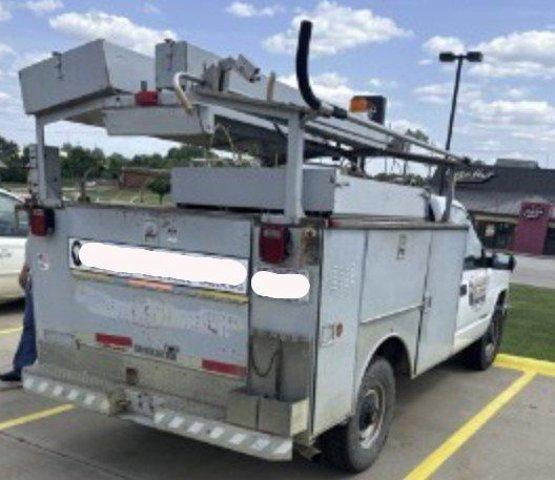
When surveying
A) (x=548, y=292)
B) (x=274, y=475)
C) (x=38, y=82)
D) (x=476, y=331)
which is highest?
(x=38, y=82)

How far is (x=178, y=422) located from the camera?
156 inches

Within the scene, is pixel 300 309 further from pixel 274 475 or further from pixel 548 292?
pixel 548 292

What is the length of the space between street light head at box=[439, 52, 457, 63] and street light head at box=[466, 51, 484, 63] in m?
0.41

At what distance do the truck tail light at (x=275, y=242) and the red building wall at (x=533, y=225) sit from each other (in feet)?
146

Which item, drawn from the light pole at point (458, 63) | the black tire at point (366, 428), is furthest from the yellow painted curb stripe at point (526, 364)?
the light pole at point (458, 63)

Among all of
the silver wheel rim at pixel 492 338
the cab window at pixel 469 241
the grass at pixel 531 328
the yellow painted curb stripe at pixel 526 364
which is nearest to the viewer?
the cab window at pixel 469 241

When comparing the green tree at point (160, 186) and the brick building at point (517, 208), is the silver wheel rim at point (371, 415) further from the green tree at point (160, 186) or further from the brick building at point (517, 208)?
the brick building at point (517, 208)

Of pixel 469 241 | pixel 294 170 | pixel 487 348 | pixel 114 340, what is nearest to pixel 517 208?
pixel 487 348

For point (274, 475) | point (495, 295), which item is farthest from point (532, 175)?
point (274, 475)

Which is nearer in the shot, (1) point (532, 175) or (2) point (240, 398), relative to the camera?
(2) point (240, 398)

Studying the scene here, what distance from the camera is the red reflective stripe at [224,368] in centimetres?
396

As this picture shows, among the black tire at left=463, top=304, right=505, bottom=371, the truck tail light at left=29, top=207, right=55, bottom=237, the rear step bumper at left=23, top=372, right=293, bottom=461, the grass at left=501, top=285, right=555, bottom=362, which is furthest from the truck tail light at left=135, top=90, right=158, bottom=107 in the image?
the grass at left=501, top=285, right=555, bottom=362

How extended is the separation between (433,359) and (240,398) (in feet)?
7.77

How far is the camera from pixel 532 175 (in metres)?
48.4
